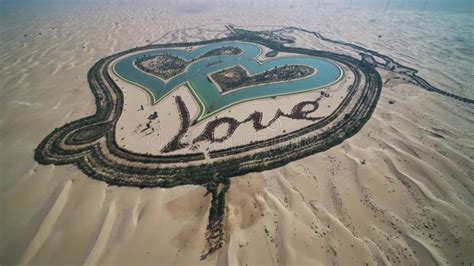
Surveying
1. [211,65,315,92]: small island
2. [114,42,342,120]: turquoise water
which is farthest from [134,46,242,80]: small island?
[211,65,315,92]: small island

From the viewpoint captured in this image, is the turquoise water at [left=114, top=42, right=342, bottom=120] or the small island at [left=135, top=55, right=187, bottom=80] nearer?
the turquoise water at [left=114, top=42, right=342, bottom=120]

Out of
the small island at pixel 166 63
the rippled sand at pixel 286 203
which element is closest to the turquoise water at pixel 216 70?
the small island at pixel 166 63

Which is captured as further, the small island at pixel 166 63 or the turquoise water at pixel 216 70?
the small island at pixel 166 63

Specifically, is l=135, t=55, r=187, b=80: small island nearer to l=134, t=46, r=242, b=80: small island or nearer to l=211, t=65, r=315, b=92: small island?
l=134, t=46, r=242, b=80: small island

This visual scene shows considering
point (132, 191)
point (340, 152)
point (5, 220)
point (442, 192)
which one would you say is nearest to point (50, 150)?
point (5, 220)

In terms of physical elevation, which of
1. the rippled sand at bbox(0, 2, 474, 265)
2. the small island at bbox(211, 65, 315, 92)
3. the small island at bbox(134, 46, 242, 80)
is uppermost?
the small island at bbox(134, 46, 242, 80)

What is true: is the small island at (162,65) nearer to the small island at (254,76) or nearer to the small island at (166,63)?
the small island at (166,63)

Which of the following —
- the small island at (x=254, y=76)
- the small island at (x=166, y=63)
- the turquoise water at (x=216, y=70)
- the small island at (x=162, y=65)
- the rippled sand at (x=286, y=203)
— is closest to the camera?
the rippled sand at (x=286, y=203)

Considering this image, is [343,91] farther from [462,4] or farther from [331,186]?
[462,4]
